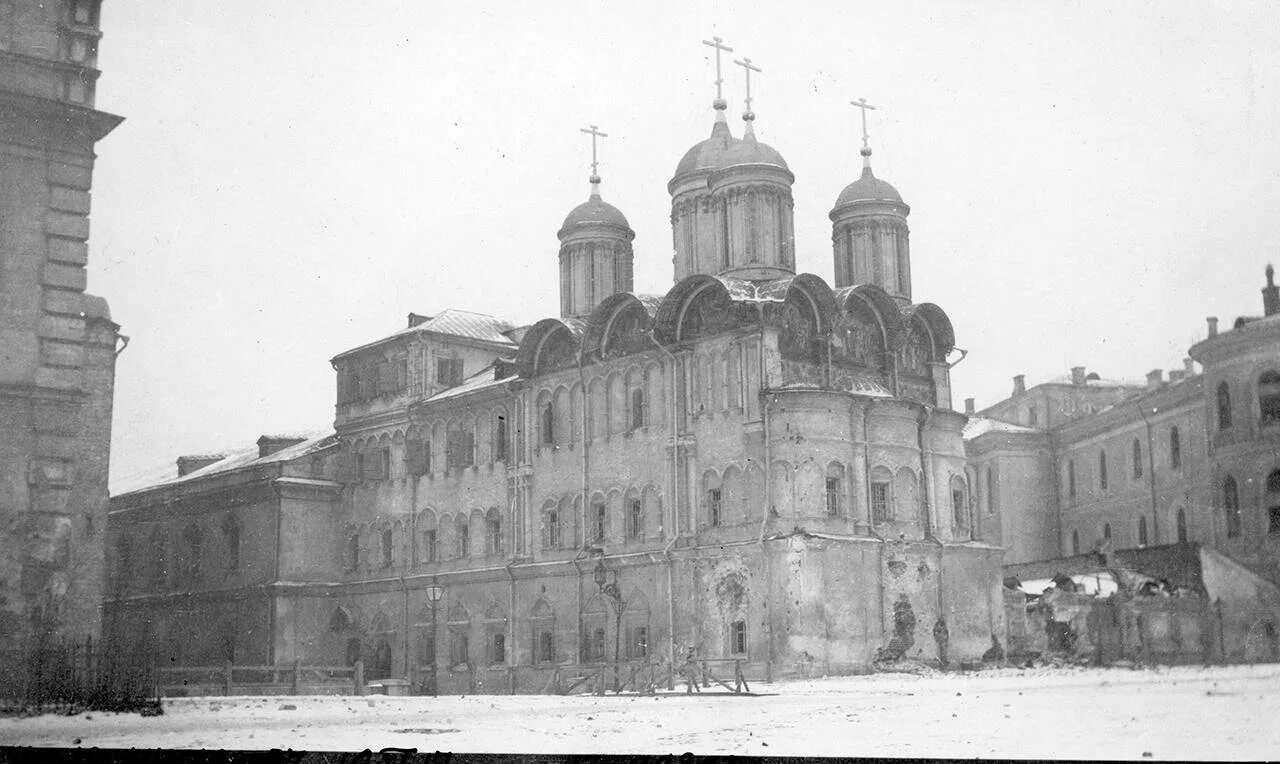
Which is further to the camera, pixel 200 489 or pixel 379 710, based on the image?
pixel 200 489

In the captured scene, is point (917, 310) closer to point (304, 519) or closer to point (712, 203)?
point (712, 203)

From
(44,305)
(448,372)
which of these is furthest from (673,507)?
(44,305)

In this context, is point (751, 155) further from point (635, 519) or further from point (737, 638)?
point (737, 638)

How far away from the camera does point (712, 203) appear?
34.8 metres

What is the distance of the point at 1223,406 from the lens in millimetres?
13406

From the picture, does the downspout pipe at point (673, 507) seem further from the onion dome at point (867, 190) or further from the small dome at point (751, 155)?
the onion dome at point (867, 190)

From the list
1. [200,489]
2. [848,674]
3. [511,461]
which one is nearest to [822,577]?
[848,674]

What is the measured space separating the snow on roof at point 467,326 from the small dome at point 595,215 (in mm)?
5273

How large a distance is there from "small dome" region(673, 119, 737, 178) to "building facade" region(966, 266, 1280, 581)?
9.92m

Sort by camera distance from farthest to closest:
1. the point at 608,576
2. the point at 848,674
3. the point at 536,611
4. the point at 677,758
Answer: the point at 536,611
the point at 608,576
the point at 848,674
the point at 677,758

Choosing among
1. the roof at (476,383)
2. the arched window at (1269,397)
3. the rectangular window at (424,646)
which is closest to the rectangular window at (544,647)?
the rectangular window at (424,646)

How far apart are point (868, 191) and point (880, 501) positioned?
→ 9086 millimetres

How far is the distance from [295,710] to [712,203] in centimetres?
1882

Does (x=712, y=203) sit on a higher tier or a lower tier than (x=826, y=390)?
higher
